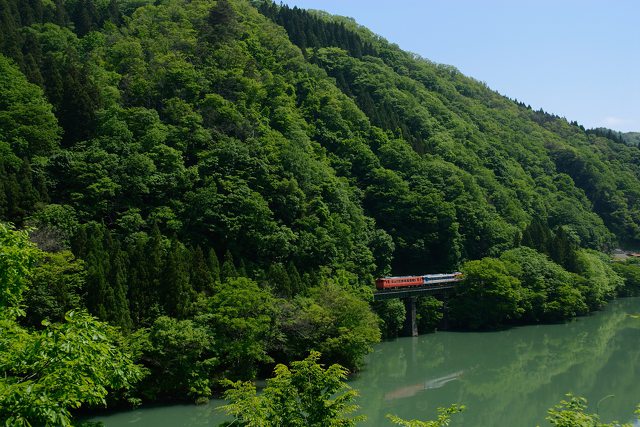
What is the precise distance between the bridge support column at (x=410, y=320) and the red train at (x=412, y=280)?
1.38 m

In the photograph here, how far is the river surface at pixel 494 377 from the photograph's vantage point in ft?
87.4

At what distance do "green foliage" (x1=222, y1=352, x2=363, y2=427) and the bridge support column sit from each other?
121 feet

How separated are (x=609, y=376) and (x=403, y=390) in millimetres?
12812

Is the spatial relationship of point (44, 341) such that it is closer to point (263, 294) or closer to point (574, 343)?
point (263, 294)

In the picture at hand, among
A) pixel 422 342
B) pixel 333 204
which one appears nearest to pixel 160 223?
pixel 333 204

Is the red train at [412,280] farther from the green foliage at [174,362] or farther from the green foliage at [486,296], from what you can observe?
the green foliage at [174,362]

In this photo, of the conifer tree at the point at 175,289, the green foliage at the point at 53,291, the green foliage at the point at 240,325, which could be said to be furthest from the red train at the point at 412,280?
the green foliage at the point at 53,291

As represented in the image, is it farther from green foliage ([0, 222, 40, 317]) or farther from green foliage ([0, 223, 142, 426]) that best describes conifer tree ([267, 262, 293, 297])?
green foliage ([0, 223, 142, 426])

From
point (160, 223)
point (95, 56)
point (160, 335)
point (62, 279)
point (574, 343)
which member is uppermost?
point (95, 56)

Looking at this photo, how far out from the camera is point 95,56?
54312mm

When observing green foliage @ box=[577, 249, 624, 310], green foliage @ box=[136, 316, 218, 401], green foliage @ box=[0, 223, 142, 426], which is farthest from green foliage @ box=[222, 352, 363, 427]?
green foliage @ box=[577, 249, 624, 310]

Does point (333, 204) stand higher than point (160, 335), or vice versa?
point (333, 204)

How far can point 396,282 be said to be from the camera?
4697 centimetres

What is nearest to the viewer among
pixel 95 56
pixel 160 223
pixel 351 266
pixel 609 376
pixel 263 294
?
pixel 263 294
